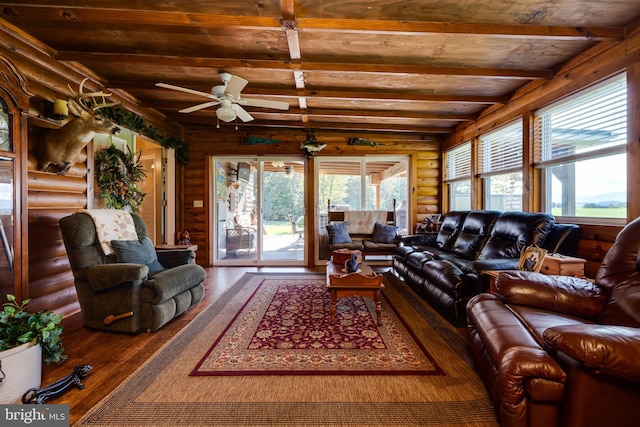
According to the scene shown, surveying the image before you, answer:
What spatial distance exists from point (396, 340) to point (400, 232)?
3539mm

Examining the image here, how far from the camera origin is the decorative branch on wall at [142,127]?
3189 mm

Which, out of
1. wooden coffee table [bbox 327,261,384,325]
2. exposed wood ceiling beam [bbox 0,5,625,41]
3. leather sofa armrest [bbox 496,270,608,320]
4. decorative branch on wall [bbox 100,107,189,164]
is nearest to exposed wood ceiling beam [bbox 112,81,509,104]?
decorative branch on wall [bbox 100,107,189,164]

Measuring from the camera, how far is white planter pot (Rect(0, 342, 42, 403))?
1.50 meters

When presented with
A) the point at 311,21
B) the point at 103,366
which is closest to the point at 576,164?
the point at 311,21

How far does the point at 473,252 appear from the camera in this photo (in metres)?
3.30

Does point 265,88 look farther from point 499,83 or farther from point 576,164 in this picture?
point 576,164

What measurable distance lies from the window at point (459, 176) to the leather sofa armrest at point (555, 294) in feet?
10.4

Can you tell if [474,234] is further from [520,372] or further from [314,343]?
[520,372]

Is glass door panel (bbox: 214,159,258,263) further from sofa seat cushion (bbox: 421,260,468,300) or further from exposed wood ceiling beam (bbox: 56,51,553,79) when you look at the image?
sofa seat cushion (bbox: 421,260,468,300)

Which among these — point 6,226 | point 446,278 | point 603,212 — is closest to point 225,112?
point 6,226

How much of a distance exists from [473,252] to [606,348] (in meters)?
2.44

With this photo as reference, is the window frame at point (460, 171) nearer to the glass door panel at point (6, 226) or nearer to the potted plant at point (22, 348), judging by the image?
the potted plant at point (22, 348)

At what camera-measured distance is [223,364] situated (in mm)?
1954

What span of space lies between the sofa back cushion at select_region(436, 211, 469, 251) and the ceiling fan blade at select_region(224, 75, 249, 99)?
130 inches
